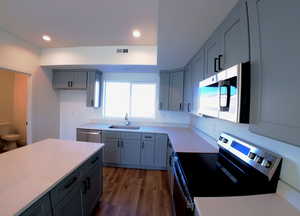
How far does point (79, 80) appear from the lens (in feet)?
11.1

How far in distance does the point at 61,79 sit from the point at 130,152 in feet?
8.33

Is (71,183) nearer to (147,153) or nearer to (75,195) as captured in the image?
(75,195)

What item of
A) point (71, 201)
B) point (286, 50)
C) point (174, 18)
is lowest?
point (71, 201)

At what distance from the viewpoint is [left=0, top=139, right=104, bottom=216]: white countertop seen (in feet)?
2.62

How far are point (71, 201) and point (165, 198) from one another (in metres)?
1.42

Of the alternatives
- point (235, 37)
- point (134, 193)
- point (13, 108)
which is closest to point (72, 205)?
point (134, 193)

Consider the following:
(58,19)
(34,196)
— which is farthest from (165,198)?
(58,19)

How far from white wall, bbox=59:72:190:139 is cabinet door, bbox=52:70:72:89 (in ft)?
1.03

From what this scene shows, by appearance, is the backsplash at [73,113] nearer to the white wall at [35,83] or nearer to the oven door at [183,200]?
the white wall at [35,83]

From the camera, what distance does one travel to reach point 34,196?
824mm

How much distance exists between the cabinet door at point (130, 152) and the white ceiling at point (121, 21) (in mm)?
1826

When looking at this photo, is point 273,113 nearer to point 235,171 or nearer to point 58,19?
point 235,171

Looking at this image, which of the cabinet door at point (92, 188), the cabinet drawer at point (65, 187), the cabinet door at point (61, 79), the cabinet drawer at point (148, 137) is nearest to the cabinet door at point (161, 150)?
the cabinet drawer at point (148, 137)

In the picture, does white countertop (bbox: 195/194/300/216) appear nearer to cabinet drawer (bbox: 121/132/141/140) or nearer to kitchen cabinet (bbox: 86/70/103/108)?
cabinet drawer (bbox: 121/132/141/140)
